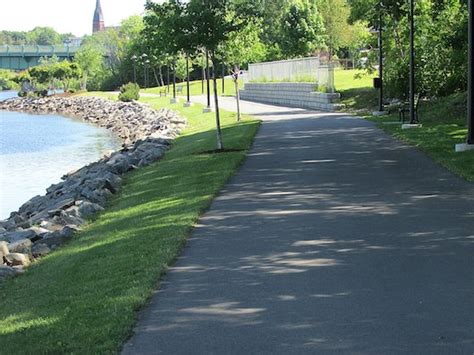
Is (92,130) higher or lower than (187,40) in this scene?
lower

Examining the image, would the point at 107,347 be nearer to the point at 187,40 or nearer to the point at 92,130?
the point at 187,40

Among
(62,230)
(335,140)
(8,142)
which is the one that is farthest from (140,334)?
(8,142)

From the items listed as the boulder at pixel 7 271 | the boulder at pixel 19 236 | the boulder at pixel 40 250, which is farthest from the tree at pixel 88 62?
the boulder at pixel 7 271

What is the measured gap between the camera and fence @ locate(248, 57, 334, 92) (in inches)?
1539

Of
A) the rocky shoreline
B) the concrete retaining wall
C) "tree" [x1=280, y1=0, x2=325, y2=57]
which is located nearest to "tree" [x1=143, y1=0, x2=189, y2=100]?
the rocky shoreline

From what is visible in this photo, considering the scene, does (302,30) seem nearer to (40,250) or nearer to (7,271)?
(40,250)

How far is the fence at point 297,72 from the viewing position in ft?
128

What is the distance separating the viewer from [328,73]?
38.8 meters

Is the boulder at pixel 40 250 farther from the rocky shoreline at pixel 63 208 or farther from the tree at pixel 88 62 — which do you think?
the tree at pixel 88 62

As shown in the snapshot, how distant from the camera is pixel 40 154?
37.4 meters

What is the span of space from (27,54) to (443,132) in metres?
128

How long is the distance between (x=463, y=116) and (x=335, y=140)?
6.72m

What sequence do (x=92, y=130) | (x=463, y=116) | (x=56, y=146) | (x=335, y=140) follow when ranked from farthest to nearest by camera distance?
1. (x=92, y=130)
2. (x=56, y=146)
3. (x=463, y=116)
4. (x=335, y=140)

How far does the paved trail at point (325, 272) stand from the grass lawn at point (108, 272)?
0.80 ft
